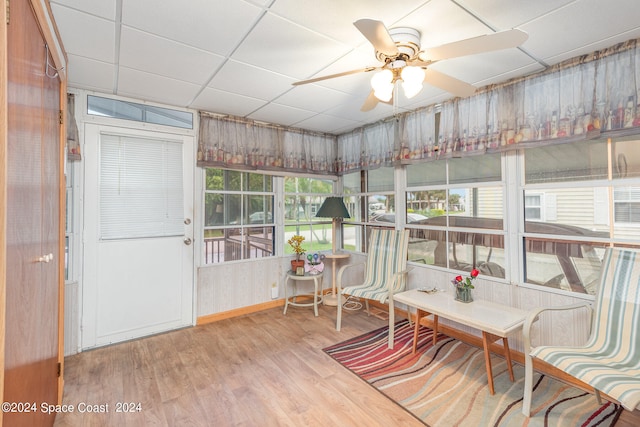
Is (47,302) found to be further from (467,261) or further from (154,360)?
(467,261)

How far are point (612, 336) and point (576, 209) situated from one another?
0.92m

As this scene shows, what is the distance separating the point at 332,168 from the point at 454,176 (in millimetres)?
1848

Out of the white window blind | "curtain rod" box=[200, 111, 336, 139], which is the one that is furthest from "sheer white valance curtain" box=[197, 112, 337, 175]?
the white window blind

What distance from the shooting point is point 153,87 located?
2.69 m

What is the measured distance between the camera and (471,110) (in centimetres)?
278

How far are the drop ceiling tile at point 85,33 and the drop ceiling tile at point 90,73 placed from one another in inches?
3.6

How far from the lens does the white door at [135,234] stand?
9.16 ft

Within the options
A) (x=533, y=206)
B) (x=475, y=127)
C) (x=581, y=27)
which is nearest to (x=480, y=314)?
(x=533, y=206)

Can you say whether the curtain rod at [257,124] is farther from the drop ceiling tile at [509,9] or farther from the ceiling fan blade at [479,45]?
the drop ceiling tile at [509,9]

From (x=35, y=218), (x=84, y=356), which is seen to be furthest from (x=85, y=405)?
(x=35, y=218)

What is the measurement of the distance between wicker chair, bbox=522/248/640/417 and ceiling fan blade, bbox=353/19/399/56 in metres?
1.95

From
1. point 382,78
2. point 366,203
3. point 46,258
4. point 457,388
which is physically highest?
point 382,78

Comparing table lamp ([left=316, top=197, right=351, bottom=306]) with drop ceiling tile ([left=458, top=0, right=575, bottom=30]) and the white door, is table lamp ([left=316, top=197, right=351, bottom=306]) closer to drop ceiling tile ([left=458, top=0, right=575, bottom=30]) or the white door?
the white door

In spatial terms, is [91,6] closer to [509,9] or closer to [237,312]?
[509,9]
